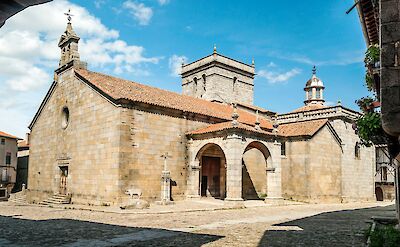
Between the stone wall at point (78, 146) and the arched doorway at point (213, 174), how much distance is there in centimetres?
718

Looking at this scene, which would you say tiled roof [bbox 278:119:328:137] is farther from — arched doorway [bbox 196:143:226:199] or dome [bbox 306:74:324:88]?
dome [bbox 306:74:324:88]

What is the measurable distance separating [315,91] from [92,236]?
3362 cm

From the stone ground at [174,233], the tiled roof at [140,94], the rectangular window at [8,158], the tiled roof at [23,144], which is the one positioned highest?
the tiled roof at [140,94]

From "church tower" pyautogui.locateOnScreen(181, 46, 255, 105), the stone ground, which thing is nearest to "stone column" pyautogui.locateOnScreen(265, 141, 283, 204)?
the stone ground

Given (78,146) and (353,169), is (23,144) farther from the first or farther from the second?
(353,169)

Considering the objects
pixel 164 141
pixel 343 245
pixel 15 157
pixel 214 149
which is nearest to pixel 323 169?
pixel 214 149

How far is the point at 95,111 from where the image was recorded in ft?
68.7

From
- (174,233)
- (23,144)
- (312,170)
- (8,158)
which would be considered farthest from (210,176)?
(23,144)

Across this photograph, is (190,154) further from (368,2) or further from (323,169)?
(368,2)

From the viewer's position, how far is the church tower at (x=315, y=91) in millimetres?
38531

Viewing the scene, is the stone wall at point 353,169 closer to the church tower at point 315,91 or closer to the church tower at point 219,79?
the church tower at point 315,91

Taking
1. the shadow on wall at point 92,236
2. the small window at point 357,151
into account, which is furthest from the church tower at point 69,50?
the small window at point 357,151

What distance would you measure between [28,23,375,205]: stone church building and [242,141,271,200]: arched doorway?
3.0 inches

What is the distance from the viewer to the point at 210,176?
25078 mm
